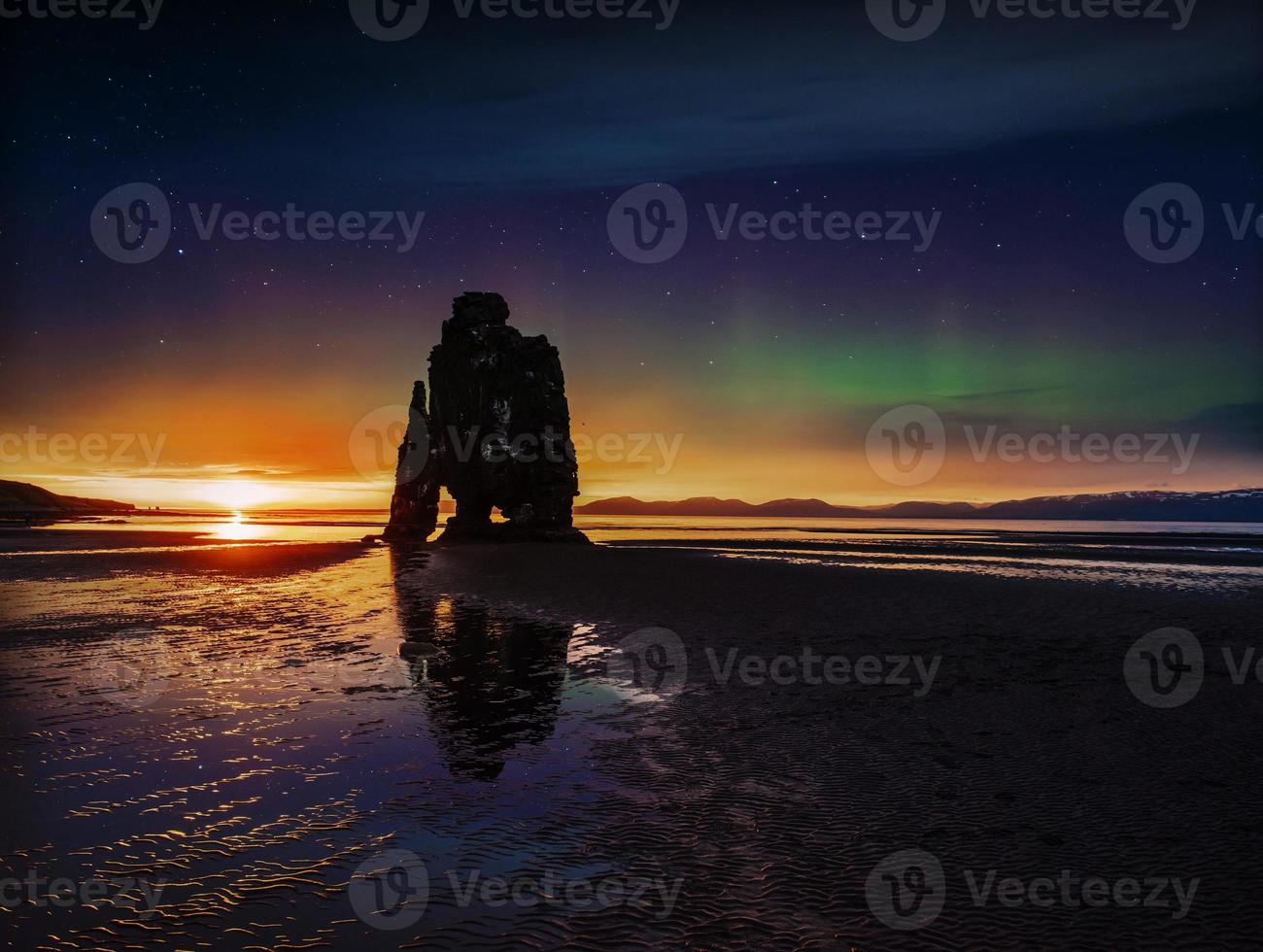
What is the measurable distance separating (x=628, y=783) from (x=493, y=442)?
50.1m

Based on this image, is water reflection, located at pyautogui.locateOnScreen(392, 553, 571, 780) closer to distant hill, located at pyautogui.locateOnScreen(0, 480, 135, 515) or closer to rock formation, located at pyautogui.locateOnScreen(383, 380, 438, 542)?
rock formation, located at pyautogui.locateOnScreen(383, 380, 438, 542)

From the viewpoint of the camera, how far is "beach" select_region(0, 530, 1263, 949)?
14.4 ft

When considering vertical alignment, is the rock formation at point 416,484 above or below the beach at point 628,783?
above

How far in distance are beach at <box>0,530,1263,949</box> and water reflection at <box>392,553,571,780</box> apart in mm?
77

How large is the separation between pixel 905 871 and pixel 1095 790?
2968mm

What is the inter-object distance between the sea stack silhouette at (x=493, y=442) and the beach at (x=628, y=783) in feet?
126

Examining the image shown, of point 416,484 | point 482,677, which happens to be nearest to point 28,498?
point 416,484

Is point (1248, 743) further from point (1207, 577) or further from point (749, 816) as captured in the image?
point (1207, 577)

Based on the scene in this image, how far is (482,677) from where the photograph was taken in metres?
11.3

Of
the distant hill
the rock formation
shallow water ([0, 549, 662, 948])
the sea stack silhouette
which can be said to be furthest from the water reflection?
the distant hill

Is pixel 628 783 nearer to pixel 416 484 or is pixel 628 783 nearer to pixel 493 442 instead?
pixel 493 442

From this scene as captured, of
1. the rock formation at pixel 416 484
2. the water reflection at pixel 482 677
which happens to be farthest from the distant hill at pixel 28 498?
the water reflection at pixel 482 677

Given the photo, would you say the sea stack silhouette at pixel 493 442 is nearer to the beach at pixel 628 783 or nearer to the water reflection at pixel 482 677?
the water reflection at pixel 482 677

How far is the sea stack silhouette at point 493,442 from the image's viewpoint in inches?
2149
